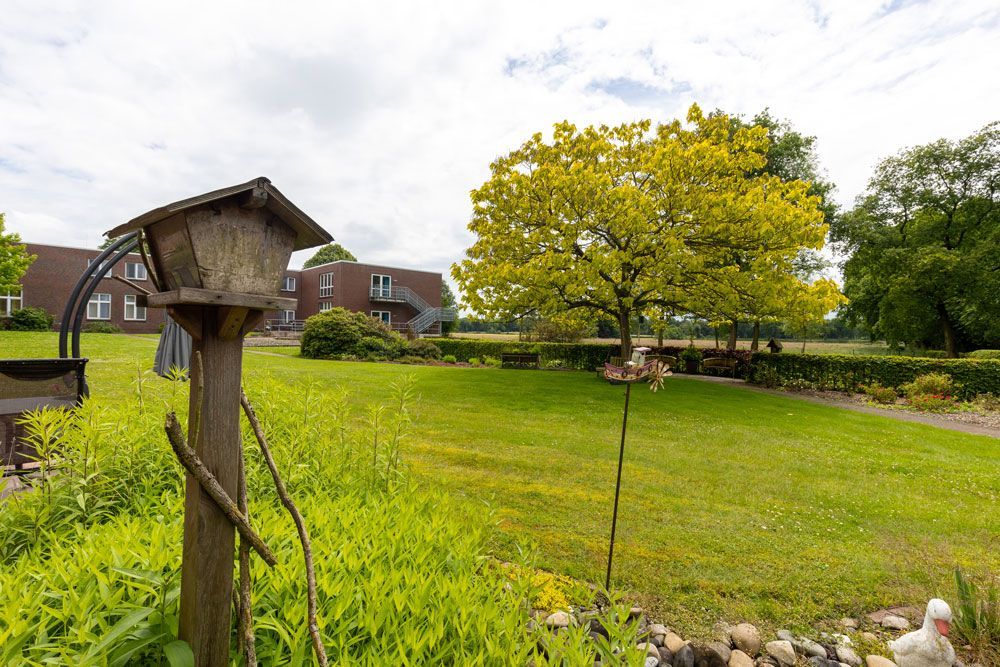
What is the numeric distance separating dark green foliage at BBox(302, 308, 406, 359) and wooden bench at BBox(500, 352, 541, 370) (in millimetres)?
5505

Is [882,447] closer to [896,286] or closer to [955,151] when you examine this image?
[896,286]

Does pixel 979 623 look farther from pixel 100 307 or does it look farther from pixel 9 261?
pixel 100 307

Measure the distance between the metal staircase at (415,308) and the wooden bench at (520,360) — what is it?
1692cm

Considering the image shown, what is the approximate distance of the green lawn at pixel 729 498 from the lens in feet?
10.4

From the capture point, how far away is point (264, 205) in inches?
55.3

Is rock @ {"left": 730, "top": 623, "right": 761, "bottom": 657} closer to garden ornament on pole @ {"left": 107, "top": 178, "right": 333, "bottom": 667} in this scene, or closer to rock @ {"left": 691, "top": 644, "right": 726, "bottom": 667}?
rock @ {"left": 691, "top": 644, "right": 726, "bottom": 667}

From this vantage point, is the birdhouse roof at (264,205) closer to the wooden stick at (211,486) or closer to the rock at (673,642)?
the wooden stick at (211,486)

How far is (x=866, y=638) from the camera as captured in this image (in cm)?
265

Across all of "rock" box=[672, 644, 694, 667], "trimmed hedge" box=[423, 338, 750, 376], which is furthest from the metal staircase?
"rock" box=[672, 644, 694, 667]

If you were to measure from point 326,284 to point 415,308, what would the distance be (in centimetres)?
746

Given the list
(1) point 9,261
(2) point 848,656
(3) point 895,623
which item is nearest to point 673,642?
(2) point 848,656

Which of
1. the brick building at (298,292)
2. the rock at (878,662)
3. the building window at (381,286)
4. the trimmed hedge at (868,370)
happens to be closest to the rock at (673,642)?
the rock at (878,662)

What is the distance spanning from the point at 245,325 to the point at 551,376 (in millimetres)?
14692

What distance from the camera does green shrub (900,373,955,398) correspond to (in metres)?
13.0
